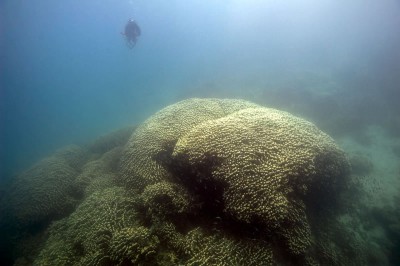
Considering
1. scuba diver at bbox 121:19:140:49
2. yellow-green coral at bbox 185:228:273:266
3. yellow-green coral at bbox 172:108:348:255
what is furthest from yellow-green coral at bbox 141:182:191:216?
scuba diver at bbox 121:19:140:49

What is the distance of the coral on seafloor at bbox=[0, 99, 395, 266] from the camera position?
5.25 meters

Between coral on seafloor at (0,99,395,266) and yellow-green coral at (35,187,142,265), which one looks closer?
coral on seafloor at (0,99,395,266)

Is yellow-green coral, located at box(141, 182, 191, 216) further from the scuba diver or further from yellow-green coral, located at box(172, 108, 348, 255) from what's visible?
the scuba diver

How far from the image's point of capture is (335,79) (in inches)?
1144

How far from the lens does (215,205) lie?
5.88 metres

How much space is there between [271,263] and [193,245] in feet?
5.08

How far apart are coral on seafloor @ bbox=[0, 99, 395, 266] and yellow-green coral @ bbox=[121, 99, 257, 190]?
0.04 metres

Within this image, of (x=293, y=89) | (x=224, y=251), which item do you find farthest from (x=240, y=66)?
(x=224, y=251)

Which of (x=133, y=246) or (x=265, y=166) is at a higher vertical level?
(x=265, y=166)

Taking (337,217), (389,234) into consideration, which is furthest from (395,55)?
(337,217)

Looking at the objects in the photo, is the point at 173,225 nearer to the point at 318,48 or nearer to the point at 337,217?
the point at 337,217

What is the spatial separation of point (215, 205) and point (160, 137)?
285cm

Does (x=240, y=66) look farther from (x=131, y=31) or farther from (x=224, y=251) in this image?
(x=224, y=251)

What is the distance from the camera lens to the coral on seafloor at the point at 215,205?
5.25 metres
